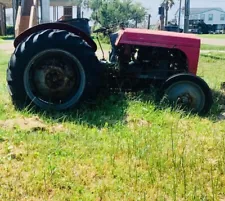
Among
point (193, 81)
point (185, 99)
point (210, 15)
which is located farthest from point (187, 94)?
point (210, 15)

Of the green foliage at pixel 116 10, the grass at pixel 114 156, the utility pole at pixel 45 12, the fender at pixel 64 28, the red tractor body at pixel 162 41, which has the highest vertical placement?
the green foliage at pixel 116 10

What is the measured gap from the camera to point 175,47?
5.48 metres

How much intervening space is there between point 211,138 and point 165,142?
0.58m

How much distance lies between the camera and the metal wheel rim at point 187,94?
205 inches

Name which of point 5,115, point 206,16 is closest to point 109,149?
point 5,115

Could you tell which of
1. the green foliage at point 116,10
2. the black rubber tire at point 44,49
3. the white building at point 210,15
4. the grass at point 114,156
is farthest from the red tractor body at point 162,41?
the white building at point 210,15

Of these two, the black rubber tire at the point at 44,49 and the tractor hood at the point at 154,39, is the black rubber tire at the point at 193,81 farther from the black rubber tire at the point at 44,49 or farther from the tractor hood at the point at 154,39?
the black rubber tire at the point at 44,49

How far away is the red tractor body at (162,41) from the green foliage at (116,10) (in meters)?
34.0

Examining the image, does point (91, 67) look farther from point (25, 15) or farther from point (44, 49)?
point (25, 15)

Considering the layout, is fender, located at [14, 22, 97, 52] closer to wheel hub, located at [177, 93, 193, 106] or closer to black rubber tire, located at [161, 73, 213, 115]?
black rubber tire, located at [161, 73, 213, 115]

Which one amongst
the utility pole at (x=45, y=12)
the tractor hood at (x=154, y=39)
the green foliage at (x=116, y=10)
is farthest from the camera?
the green foliage at (x=116, y=10)

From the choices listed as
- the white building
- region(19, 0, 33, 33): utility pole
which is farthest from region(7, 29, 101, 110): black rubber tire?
the white building

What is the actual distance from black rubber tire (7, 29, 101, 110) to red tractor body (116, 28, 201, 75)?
0.64 metres

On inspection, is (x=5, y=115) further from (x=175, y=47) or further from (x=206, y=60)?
(x=206, y=60)
